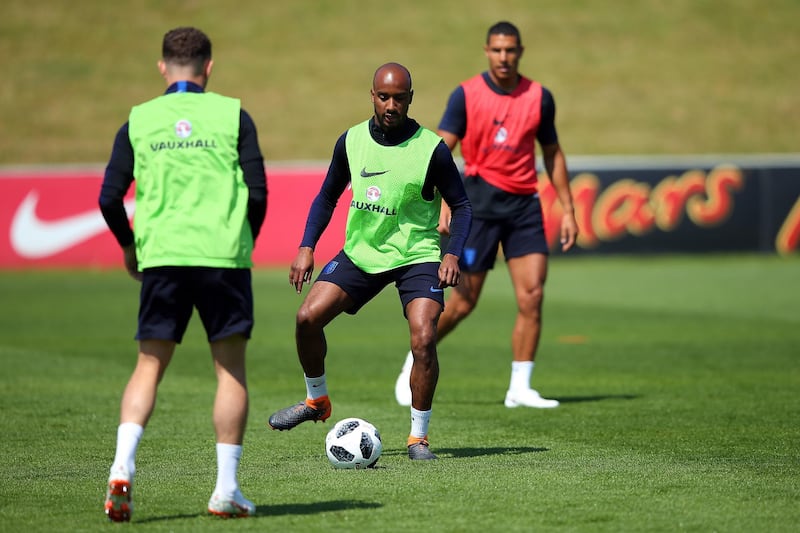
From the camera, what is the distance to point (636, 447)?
24.8ft

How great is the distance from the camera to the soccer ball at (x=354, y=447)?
269 inches

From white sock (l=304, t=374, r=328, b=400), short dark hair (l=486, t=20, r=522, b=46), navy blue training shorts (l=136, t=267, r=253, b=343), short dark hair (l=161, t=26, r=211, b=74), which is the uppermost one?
short dark hair (l=486, t=20, r=522, b=46)

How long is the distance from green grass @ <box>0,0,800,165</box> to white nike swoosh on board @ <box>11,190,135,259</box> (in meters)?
8.48

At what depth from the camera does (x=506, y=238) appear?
9812 mm

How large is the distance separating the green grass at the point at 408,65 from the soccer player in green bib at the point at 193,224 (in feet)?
88.9

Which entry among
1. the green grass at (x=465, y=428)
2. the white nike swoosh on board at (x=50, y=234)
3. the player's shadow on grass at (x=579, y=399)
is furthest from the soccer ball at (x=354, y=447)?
the white nike swoosh on board at (x=50, y=234)

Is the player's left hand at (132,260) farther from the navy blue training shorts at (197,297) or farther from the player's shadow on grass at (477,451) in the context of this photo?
the player's shadow on grass at (477,451)

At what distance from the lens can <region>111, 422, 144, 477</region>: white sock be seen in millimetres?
5320

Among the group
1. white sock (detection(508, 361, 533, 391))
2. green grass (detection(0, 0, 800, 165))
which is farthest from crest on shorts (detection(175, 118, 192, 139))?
green grass (detection(0, 0, 800, 165))

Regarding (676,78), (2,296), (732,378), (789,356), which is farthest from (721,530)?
(676,78)

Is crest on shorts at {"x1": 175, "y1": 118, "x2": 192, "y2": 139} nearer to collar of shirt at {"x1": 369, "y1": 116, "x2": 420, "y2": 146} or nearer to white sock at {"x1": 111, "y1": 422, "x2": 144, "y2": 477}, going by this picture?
white sock at {"x1": 111, "y1": 422, "x2": 144, "y2": 477}

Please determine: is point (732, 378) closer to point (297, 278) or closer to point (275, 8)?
point (297, 278)

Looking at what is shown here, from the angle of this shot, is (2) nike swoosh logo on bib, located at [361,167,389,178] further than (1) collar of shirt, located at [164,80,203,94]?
Yes

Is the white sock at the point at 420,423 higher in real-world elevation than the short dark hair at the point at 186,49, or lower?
lower
